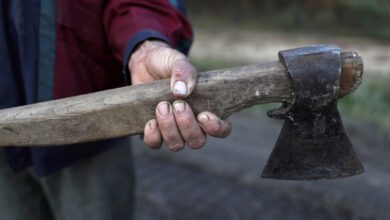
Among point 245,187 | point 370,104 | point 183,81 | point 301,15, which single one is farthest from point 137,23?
point 301,15

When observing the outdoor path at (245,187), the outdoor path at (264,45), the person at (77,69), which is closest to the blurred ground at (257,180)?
the outdoor path at (245,187)

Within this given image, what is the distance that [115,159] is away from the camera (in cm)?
198

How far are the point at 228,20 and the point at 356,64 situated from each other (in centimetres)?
548

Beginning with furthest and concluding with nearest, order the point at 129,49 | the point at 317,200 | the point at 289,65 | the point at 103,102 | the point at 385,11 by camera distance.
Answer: the point at 385,11
the point at 317,200
the point at 129,49
the point at 103,102
the point at 289,65

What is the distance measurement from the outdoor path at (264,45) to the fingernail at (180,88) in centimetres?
369

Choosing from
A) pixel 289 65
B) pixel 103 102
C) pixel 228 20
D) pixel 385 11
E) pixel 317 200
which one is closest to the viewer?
pixel 289 65

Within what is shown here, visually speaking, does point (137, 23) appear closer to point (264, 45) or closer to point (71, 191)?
point (71, 191)

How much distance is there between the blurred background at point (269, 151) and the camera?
2.96 meters

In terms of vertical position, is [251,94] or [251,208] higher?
[251,94]

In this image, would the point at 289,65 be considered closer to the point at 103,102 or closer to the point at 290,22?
the point at 103,102

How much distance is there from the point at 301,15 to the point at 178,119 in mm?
4975

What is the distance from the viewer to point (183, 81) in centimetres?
134

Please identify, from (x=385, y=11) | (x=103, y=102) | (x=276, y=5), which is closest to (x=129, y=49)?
(x=103, y=102)

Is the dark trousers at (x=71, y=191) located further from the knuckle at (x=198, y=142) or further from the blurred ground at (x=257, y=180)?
the blurred ground at (x=257, y=180)
